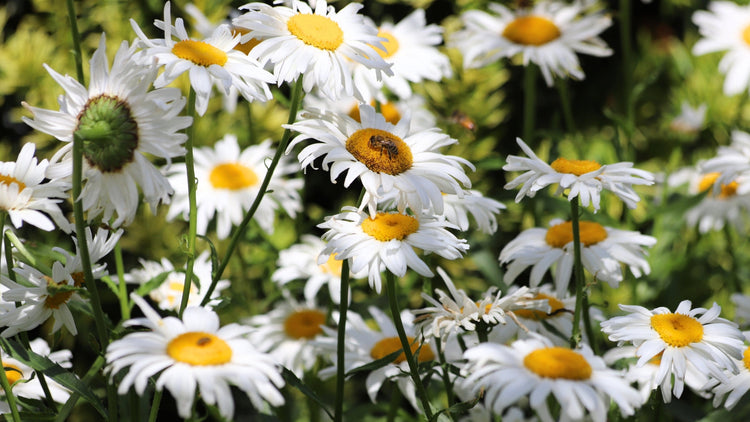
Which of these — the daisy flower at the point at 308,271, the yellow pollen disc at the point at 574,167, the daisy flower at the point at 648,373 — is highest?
the yellow pollen disc at the point at 574,167

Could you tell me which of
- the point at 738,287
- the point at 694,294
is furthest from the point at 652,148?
the point at 738,287

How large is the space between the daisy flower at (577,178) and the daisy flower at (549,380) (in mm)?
208

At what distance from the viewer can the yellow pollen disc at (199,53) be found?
88cm

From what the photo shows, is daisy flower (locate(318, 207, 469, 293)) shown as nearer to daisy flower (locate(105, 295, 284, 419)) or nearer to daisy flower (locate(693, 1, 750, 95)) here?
daisy flower (locate(105, 295, 284, 419))

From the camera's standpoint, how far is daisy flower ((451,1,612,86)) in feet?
5.39

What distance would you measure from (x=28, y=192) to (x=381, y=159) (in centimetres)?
41

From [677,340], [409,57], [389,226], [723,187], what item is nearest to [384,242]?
[389,226]

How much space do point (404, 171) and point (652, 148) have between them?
71.9 inches

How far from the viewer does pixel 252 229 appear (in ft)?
5.35

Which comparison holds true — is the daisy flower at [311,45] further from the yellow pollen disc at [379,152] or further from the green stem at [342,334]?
the green stem at [342,334]

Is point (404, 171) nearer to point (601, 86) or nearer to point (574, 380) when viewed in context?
point (574, 380)

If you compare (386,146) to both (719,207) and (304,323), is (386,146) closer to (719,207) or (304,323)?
(304,323)

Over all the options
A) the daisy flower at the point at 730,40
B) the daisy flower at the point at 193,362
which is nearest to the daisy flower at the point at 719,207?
the daisy flower at the point at 730,40

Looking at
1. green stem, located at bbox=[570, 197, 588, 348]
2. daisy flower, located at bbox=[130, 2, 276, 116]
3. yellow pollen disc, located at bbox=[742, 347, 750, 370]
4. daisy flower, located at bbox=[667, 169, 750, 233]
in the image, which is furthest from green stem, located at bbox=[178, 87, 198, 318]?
daisy flower, located at bbox=[667, 169, 750, 233]
